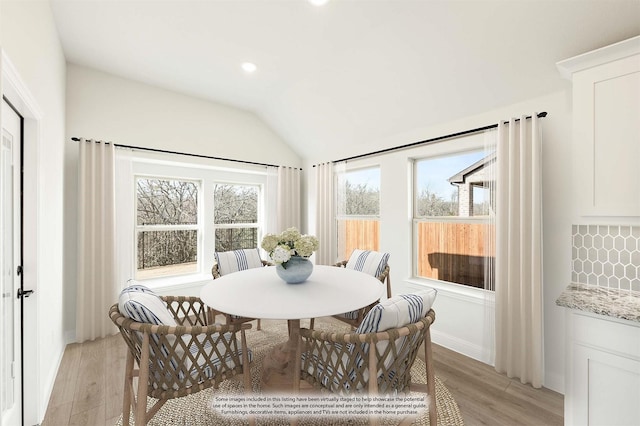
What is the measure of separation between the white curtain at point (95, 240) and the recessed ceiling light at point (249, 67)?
5.44ft

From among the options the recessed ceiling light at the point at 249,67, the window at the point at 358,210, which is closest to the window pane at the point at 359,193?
the window at the point at 358,210

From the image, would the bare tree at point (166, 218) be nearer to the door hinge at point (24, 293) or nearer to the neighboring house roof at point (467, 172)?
the door hinge at point (24, 293)

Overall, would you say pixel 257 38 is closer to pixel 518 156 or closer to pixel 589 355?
pixel 518 156

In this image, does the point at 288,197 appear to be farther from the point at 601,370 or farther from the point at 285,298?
the point at 601,370

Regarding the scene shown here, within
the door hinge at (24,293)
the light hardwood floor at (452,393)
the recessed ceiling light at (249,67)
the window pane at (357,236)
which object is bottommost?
the light hardwood floor at (452,393)

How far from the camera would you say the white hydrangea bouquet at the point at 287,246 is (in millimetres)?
2037

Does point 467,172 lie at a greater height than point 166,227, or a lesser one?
greater

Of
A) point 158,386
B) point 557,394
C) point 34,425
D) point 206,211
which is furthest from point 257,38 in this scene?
point 557,394

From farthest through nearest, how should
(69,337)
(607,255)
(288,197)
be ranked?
1. (288,197)
2. (69,337)
3. (607,255)

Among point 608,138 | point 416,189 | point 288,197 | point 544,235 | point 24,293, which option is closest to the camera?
point 608,138

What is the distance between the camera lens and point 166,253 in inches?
149

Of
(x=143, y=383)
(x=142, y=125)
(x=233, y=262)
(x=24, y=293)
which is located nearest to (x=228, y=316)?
(x=233, y=262)

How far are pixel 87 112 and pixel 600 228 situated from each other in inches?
183

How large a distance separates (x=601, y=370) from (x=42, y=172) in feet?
11.3
